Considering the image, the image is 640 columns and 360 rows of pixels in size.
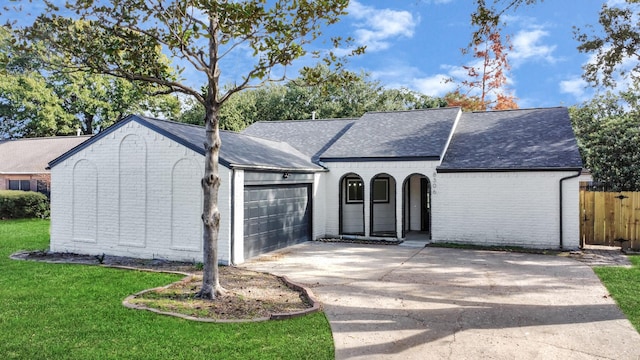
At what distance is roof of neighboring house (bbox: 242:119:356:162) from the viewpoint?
19.1m

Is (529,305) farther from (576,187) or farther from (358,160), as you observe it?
(358,160)

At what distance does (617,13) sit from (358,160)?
404 inches

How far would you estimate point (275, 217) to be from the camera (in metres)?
13.5

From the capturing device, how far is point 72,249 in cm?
1322

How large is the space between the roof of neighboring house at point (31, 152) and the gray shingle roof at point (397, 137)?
817 inches

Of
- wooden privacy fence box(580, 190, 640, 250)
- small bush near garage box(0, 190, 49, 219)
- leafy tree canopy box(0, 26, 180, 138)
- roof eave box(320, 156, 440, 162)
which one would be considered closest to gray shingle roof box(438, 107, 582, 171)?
roof eave box(320, 156, 440, 162)

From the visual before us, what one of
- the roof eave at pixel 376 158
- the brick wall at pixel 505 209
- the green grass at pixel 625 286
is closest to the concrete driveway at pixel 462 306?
the green grass at pixel 625 286

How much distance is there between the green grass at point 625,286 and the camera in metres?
7.29

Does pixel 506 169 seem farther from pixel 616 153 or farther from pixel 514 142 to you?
pixel 616 153

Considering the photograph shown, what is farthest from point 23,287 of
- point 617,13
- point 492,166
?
point 617,13

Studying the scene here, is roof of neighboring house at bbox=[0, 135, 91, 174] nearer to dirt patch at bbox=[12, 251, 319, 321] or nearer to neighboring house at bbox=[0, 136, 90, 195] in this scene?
neighboring house at bbox=[0, 136, 90, 195]

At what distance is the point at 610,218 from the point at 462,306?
30.4 feet

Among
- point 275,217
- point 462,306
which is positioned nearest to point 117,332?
point 462,306

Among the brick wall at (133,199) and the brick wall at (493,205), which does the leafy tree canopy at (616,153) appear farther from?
the brick wall at (133,199)
